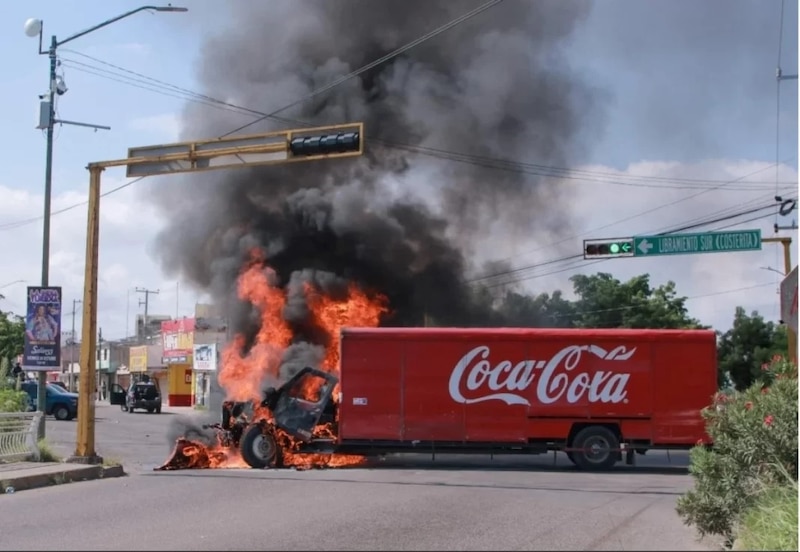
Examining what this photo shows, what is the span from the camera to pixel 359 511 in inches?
408

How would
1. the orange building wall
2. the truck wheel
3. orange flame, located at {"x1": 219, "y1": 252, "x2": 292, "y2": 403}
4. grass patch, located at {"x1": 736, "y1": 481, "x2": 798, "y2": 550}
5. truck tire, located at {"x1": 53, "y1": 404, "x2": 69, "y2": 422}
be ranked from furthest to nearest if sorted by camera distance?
the orange building wall < truck tire, located at {"x1": 53, "y1": 404, "x2": 69, "y2": 422} < orange flame, located at {"x1": 219, "y1": 252, "x2": 292, "y2": 403} < the truck wheel < grass patch, located at {"x1": 736, "y1": 481, "x2": 798, "y2": 550}

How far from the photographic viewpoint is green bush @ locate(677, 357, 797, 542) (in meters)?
8.15

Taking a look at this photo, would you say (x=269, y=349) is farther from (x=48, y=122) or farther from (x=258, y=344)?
(x=48, y=122)

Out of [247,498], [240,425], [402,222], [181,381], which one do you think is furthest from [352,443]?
[181,381]

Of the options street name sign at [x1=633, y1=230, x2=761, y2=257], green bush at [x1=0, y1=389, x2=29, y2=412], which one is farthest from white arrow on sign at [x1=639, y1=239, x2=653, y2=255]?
green bush at [x1=0, y1=389, x2=29, y2=412]

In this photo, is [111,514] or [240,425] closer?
[111,514]

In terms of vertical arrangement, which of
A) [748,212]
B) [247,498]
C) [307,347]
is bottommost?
[247,498]

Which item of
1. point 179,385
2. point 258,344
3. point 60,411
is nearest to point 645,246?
point 258,344

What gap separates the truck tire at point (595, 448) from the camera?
652 inches

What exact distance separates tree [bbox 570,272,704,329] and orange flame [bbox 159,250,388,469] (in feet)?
93.0

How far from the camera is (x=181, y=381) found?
180 ft

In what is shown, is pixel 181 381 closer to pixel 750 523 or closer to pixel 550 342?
pixel 550 342

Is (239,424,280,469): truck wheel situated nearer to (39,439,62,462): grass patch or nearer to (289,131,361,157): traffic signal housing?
(39,439,62,462): grass patch

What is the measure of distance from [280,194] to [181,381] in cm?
3428
